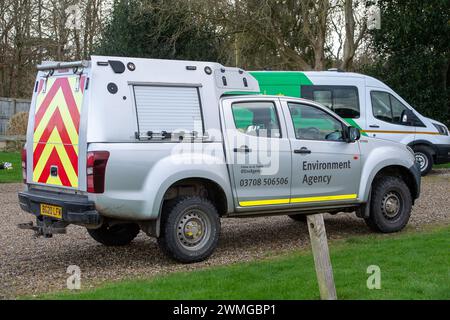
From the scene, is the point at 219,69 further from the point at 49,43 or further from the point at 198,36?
the point at 49,43

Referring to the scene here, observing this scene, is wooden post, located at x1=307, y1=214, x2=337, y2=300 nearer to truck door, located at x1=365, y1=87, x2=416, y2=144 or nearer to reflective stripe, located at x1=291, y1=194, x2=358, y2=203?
reflective stripe, located at x1=291, y1=194, x2=358, y2=203

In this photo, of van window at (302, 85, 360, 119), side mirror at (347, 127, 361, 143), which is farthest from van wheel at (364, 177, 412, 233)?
van window at (302, 85, 360, 119)

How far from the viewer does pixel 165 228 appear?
25.5 ft

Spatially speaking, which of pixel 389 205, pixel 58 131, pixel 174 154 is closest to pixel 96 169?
pixel 58 131

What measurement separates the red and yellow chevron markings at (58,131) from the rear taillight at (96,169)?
0.93 feet

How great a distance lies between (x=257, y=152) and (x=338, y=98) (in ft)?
26.0

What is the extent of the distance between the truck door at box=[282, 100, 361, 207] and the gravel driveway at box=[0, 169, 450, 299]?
78 cm

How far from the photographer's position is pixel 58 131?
777 centimetres

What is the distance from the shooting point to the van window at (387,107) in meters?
16.5

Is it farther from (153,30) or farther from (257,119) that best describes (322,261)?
→ (153,30)

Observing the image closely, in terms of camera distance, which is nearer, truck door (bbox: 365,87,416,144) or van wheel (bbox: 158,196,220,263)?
van wheel (bbox: 158,196,220,263)

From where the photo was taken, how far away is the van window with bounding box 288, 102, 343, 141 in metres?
8.95

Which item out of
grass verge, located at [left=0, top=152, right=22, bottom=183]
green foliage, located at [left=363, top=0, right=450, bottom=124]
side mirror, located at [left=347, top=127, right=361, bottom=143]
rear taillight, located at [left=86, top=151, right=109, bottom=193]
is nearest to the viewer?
rear taillight, located at [left=86, top=151, right=109, bottom=193]
